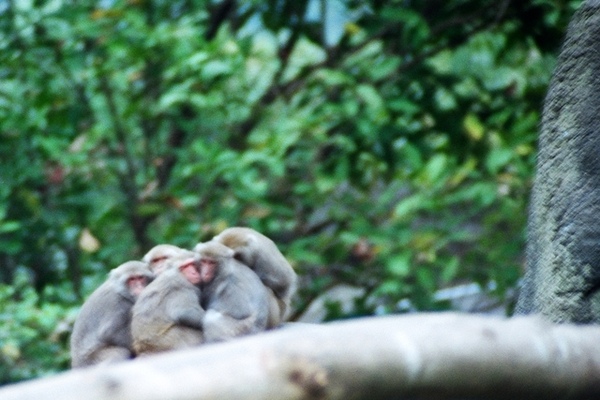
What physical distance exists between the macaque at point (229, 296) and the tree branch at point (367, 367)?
1677 millimetres

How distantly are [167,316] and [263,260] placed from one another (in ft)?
2.32

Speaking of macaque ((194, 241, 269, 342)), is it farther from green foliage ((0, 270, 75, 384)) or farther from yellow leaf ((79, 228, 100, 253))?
yellow leaf ((79, 228, 100, 253))

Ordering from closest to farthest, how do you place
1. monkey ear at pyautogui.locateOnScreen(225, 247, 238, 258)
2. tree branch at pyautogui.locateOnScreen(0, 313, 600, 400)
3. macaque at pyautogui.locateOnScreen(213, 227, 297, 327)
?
Result: tree branch at pyautogui.locateOnScreen(0, 313, 600, 400)
monkey ear at pyautogui.locateOnScreen(225, 247, 238, 258)
macaque at pyautogui.locateOnScreen(213, 227, 297, 327)

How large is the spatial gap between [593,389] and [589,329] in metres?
0.16

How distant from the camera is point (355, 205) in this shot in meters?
7.63

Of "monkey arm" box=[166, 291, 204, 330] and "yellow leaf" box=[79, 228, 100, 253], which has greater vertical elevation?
"monkey arm" box=[166, 291, 204, 330]

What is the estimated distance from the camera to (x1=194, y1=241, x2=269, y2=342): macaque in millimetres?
3645

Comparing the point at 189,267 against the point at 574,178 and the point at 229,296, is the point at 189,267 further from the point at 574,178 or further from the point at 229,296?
the point at 574,178

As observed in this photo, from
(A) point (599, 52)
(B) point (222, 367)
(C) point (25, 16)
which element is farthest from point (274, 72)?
(B) point (222, 367)

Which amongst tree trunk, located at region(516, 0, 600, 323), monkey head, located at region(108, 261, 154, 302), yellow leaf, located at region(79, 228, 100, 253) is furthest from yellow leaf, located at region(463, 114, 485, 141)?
monkey head, located at region(108, 261, 154, 302)

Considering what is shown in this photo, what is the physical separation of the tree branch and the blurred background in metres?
4.34

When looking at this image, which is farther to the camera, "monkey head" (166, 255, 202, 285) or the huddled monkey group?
"monkey head" (166, 255, 202, 285)

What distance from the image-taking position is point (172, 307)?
11.8ft

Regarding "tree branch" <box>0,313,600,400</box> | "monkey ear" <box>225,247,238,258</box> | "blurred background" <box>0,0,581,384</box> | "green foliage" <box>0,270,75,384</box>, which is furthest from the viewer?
"blurred background" <box>0,0,581,384</box>
